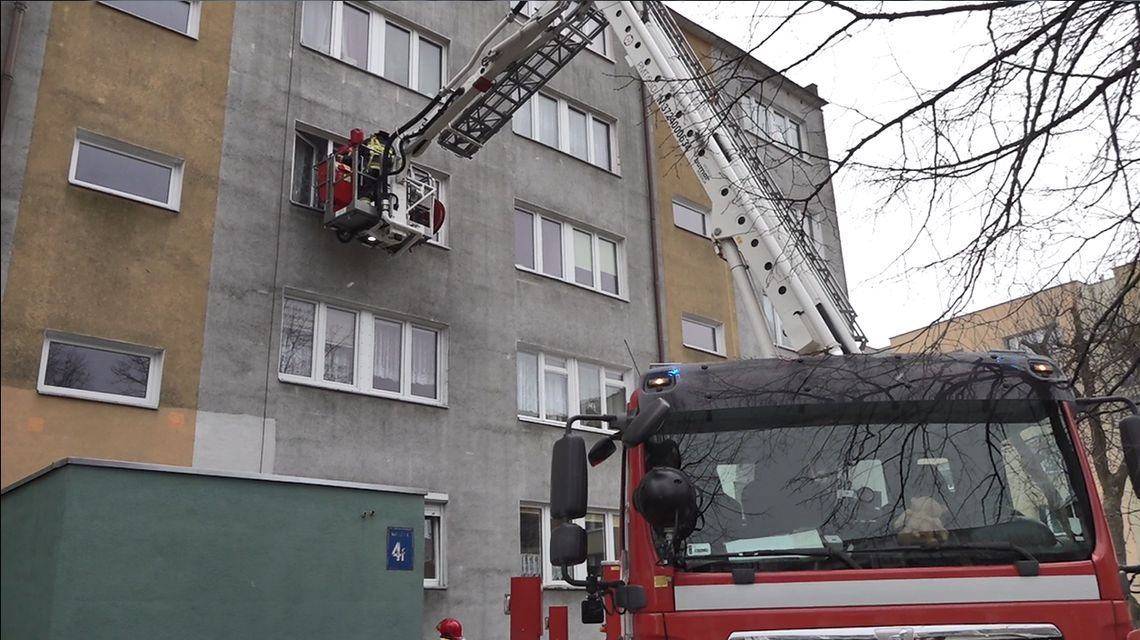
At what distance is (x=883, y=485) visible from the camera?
4.82 m

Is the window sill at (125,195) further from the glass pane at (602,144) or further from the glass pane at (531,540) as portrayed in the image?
the glass pane at (602,144)

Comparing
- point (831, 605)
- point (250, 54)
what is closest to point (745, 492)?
point (831, 605)

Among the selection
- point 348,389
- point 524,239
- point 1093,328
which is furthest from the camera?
point 524,239

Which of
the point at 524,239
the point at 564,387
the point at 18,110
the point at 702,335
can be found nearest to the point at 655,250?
the point at 702,335

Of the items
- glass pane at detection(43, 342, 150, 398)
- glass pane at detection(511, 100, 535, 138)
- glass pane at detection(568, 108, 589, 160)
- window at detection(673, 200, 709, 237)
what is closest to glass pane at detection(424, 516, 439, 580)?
glass pane at detection(43, 342, 150, 398)

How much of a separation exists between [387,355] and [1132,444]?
10179 millimetres

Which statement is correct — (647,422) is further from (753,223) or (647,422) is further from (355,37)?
(355,37)

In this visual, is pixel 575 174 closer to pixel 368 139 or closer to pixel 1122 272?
pixel 368 139

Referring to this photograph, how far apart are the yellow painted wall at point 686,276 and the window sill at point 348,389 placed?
5744mm

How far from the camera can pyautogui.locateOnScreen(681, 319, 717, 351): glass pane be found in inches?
726

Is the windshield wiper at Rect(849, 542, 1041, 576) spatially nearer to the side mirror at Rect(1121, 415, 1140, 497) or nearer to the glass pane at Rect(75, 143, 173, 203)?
the side mirror at Rect(1121, 415, 1140, 497)

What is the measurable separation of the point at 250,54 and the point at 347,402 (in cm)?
496

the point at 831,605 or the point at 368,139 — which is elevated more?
the point at 368,139

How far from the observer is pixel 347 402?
41.4 feet
